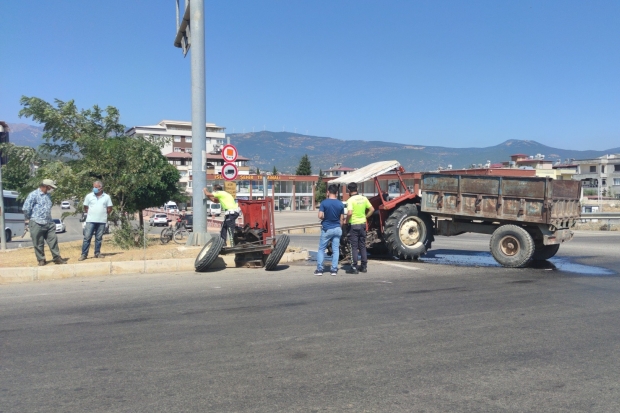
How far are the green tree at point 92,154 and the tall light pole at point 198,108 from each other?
1.78m

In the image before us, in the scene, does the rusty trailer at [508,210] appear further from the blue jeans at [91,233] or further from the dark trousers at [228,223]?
the blue jeans at [91,233]

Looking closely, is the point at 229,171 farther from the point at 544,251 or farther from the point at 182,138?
the point at 182,138

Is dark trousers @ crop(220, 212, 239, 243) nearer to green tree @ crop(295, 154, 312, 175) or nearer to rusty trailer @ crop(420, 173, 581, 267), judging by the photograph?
rusty trailer @ crop(420, 173, 581, 267)

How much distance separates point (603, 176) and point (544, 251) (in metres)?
101

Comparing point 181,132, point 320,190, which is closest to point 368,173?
point 320,190

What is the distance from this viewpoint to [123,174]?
538 inches

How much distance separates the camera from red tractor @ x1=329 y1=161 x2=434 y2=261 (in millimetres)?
12203

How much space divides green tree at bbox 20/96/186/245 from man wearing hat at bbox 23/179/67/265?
320cm

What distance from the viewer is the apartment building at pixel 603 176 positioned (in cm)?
9712

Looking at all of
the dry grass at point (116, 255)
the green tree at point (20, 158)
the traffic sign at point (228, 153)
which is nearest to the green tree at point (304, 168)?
the green tree at point (20, 158)

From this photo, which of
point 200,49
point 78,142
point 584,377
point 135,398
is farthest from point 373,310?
point 78,142

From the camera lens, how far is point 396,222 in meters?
12.2

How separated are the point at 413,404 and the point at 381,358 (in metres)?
1.08

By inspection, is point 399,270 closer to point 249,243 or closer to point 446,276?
point 446,276
